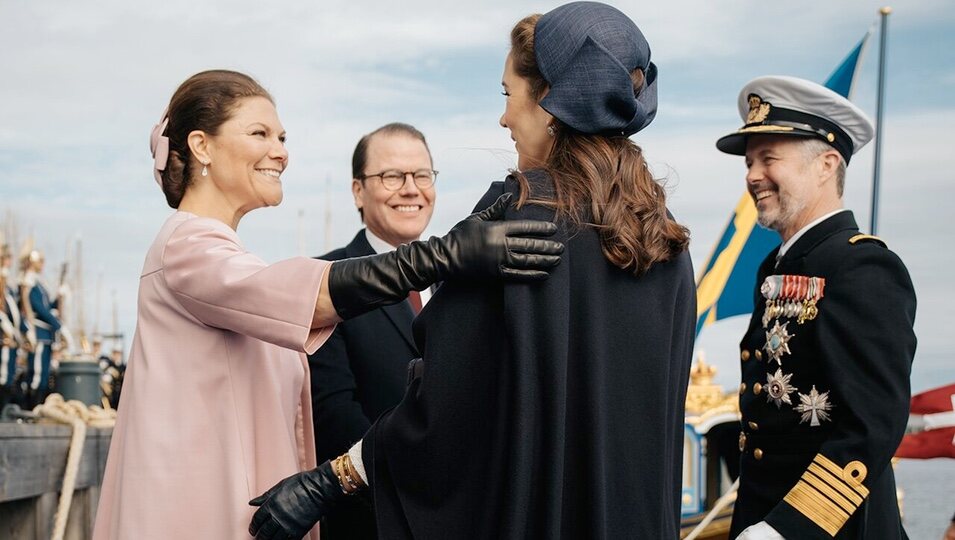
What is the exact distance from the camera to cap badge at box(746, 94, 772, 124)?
4109mm

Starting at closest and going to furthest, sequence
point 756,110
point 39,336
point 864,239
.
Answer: point 864,239 < point 756,110 < point 39,336

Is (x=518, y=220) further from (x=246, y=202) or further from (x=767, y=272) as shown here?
(x=767, y=272)

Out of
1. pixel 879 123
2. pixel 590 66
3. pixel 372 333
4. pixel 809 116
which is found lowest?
pixel 372 333

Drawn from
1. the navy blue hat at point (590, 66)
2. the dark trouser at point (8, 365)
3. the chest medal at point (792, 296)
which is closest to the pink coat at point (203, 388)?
the navy blue hat at point (590, 66)

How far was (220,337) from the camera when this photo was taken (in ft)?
9.66

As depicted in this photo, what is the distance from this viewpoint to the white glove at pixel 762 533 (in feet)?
10.8

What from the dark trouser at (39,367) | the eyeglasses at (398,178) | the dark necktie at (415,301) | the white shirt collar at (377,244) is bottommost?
the dark trouser at (39,367)

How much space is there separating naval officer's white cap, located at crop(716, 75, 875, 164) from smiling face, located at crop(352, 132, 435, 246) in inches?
50.4

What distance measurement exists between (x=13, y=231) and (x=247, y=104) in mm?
58968

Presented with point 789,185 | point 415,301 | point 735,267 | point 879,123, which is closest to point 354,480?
point 415,301

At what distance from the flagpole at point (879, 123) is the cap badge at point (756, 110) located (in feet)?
8.98

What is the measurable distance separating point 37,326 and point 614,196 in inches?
683

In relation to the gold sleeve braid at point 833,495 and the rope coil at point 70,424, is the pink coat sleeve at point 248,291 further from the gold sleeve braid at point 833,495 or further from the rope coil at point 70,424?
the rope coil at point 70,424

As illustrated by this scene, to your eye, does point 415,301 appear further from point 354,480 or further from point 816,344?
point 354,480
